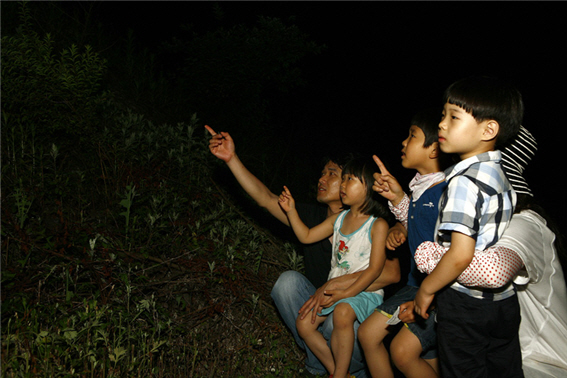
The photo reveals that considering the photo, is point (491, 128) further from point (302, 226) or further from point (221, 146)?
point (221, 146)

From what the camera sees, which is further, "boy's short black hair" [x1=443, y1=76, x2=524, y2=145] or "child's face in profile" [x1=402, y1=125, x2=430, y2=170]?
"child's face in profile" [x1=402, y1=125, x2=430, y2=170]

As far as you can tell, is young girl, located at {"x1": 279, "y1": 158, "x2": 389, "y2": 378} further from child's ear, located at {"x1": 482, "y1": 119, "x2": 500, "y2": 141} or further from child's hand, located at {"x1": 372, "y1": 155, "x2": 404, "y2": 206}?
child's ear, located at {"x1": 482, "y1": 119, "x2": 500, "y2": 141}

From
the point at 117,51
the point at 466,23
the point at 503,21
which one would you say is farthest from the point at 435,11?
the point at 117,51

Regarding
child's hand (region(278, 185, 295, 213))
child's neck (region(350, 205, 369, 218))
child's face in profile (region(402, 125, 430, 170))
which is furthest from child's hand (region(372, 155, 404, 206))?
child's hand (region(278, 185, 295, 213))

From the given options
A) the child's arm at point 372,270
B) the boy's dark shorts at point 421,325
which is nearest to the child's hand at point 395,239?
the child's arm at point 372,270

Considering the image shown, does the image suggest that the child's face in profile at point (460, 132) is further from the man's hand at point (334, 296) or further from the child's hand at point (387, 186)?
the man's hand at point (334, 296)

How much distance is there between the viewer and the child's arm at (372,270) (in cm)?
307

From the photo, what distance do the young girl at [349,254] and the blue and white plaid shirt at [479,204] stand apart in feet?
3.16

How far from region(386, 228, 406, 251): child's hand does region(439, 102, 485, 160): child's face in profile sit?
868 mm

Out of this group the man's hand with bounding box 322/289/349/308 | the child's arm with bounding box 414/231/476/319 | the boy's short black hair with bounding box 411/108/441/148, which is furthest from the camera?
the man's hand with bounding box 322/289/349/308

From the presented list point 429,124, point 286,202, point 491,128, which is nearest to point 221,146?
point 286,202

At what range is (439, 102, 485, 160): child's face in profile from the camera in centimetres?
209

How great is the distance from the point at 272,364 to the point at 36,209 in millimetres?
2426

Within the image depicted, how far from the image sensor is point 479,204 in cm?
198
